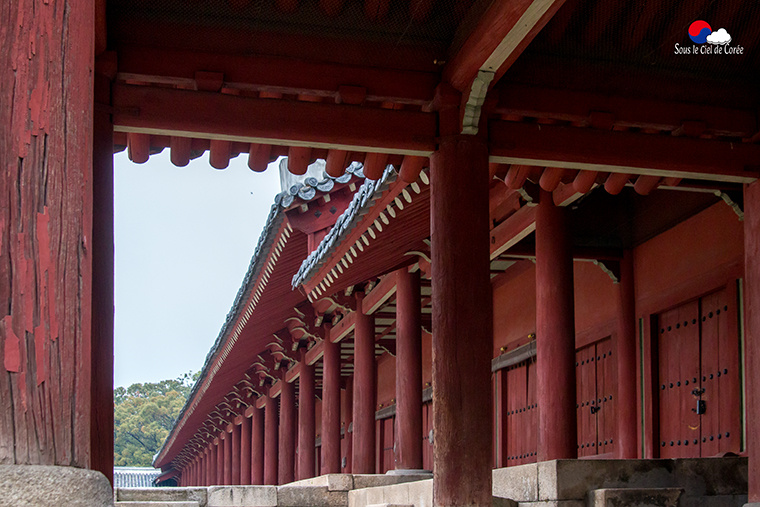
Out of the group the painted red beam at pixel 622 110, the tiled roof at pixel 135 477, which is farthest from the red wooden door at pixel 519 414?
the tiled roof at pixel 135 477

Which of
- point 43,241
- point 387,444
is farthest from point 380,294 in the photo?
point 43,241

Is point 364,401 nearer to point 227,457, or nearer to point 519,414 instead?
point 519,414

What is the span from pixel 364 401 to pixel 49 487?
33.7 ft

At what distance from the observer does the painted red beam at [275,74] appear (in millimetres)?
6086

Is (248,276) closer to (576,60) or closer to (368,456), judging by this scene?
(368,456)

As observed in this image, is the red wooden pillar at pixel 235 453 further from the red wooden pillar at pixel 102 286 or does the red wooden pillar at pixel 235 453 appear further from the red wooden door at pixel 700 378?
the red wooden pillar at pixel 102 286

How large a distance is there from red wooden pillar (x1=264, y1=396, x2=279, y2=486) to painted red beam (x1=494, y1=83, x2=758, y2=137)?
15920 mm

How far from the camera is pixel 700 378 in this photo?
9.23 meters

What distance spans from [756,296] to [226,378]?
1585 cm

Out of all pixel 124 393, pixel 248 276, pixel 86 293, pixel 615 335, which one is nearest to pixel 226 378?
pixel 248 276

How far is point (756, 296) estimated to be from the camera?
653 cm

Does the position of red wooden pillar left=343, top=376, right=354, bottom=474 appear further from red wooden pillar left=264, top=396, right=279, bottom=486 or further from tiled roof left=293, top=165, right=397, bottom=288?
tiled roof left=293, top=165, right=397, bottom=288

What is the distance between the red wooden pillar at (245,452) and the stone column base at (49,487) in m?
23.0

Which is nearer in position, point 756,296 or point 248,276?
point 756,296
